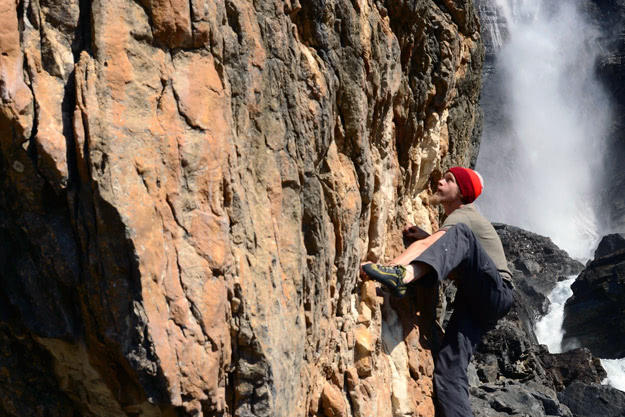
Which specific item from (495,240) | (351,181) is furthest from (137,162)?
(495,240)

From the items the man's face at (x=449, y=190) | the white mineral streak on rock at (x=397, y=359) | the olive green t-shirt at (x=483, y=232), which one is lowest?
the white mineral streak on rock at (x=397, y=359)

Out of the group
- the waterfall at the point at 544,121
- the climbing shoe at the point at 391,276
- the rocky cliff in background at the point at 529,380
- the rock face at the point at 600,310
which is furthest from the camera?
the waterfall at the point at 544,121

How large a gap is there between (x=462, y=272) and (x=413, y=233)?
0.57m

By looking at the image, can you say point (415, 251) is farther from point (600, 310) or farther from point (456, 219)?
point (600, 310)

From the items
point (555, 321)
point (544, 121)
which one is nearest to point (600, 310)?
point (555, 321)

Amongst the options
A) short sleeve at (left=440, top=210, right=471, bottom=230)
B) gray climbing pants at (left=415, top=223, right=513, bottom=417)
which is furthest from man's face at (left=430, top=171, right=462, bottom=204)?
gray climbing pants at (left=415, top=223, right=513, bottom=417)

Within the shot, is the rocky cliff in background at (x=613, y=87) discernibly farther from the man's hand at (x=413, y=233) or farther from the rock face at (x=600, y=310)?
the man's hand at (x=413, y=233)

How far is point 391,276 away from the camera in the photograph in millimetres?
3965

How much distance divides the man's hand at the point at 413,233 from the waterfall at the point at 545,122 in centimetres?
3176

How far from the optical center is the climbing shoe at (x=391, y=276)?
3.96 m

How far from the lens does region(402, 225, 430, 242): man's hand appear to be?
497cm

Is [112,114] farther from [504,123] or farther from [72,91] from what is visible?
[504,123]

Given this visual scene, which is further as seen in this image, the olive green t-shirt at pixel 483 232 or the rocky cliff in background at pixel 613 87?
the rocky cliff in background at pixel 613 87

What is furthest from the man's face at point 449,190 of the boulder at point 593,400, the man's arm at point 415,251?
the boulder at point 593,400
